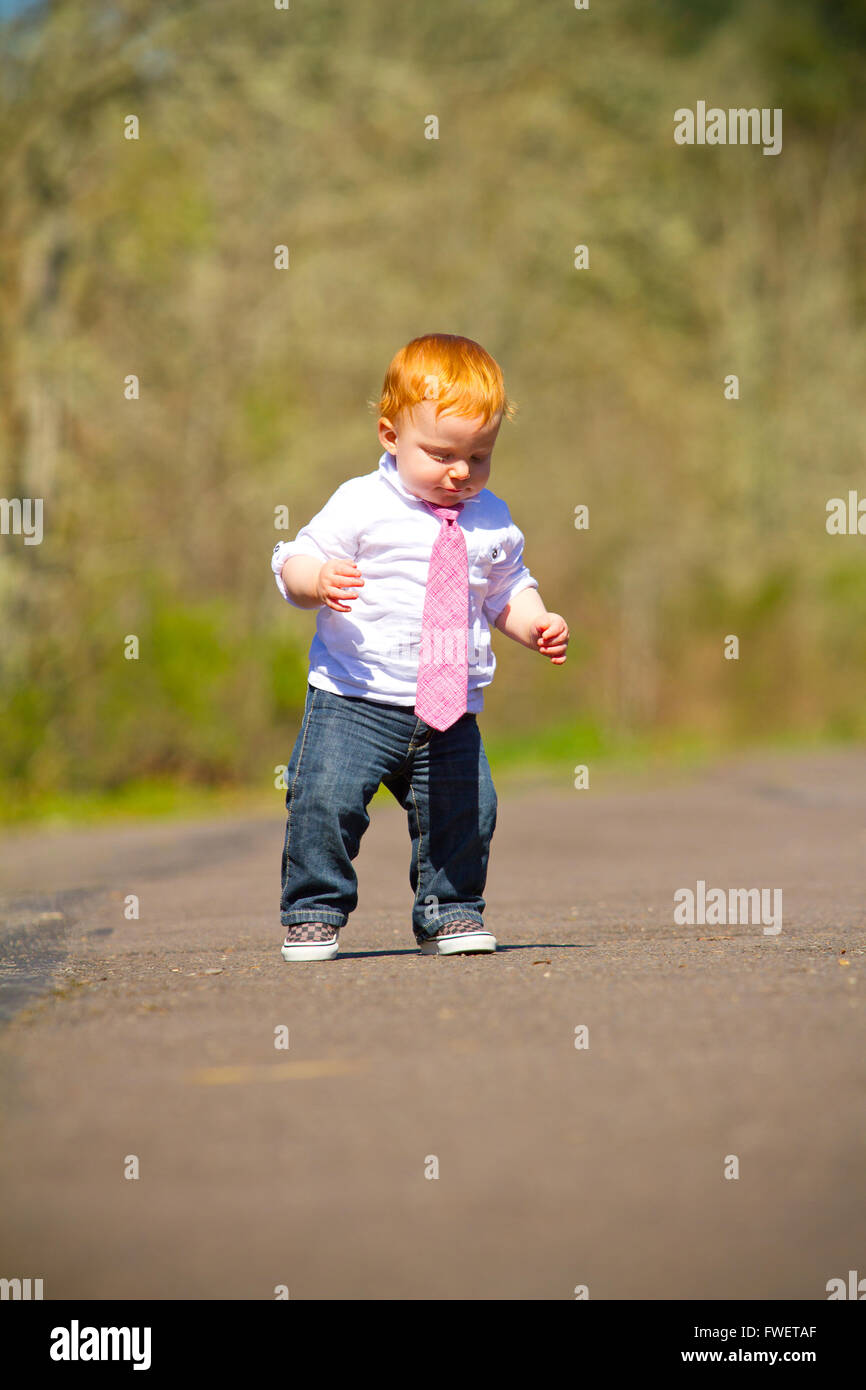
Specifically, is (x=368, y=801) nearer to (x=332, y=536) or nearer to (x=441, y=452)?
(x=332, y=536)

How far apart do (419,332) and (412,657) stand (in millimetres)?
11870

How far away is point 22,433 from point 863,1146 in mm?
10045

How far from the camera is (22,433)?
11281mm

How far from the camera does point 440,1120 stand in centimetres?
215

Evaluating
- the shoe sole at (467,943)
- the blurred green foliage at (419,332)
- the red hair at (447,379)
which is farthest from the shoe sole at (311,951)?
the blurred green foliage at (419,332)

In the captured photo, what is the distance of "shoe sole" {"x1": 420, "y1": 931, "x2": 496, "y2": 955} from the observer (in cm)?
365

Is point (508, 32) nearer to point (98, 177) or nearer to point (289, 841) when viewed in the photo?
point (98, 177)

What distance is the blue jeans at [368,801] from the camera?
12.1 feet

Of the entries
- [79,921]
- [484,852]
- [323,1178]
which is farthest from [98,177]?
[323,1178]

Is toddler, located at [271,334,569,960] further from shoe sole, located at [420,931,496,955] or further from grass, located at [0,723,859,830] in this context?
grass, located at [0,723,859,830]

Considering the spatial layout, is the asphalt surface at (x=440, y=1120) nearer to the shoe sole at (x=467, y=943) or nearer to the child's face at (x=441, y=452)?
the shoe sole at (x=467, y=943)

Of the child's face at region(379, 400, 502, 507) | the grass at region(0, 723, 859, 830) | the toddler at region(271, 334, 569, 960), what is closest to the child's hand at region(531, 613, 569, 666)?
the toddler at region(271, 334, 569, 960)

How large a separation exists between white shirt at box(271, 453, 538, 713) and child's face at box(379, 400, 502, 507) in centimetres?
6

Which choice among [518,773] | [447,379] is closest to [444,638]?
[447,379]
